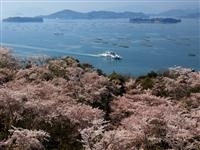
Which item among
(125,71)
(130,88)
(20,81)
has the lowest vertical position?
(125,71)

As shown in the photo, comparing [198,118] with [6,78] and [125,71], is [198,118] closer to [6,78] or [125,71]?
[6,78]

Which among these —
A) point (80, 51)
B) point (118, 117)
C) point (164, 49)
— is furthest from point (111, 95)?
point (164, 49)

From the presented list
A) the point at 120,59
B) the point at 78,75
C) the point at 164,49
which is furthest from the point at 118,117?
the point at 164,49

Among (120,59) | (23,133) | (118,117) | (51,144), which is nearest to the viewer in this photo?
(23,133)

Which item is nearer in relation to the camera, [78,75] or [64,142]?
[64,142]

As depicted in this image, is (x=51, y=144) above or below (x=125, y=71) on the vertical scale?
above

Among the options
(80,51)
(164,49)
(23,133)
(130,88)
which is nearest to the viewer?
(23,133)

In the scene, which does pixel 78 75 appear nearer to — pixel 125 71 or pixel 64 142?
pixel 64 142

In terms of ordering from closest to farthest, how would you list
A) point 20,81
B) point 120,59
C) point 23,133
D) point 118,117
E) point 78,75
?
point 23,133
point 118,117
point 20,81
point 78,75
point 120,59

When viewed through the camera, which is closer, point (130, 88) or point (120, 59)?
point (130, 88)
